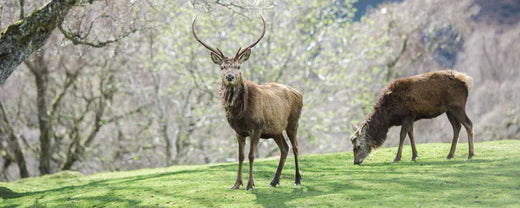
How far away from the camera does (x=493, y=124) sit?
30703 mm

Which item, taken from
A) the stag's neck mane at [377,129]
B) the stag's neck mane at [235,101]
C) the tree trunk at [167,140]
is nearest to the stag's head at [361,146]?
the stag's neck mane at [377,129]

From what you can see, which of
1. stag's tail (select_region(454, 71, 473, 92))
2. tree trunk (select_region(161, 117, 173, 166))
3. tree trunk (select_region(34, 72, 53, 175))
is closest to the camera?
stag's tail (select_region(454, 71, 473, 92))

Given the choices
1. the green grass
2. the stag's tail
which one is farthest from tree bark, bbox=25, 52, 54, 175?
the stag's tail

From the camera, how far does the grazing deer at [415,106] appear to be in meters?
13.4

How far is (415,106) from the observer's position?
13.8 m

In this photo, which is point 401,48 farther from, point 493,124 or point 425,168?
point 425,168

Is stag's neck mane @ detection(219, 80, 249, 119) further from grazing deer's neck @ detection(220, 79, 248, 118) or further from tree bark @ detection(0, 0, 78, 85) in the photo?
tree bark @ detection(0, 0, 78, 85)

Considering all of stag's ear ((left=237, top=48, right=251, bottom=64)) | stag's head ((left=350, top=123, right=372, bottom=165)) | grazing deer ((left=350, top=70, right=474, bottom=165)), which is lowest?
stag's head ((left=350, top=123, right=372, bottom=165))

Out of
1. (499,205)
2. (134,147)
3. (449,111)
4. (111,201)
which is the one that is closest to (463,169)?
(449,111)

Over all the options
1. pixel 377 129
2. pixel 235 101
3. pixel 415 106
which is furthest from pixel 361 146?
pixel 235 101

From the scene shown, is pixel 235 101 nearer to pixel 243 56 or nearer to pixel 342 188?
pixel 243 56

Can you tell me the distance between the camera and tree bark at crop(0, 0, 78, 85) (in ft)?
40.5

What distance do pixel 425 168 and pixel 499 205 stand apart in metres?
4.22

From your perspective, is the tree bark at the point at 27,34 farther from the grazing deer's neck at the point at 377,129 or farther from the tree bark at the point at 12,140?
the tree bark at the point at 12,140
